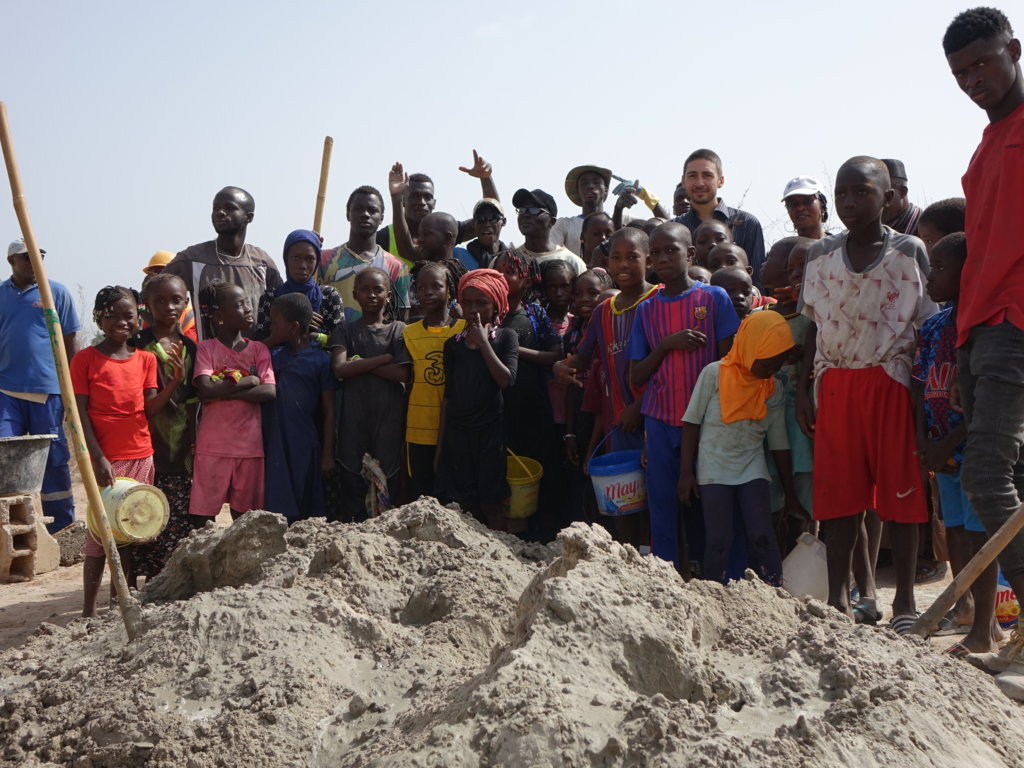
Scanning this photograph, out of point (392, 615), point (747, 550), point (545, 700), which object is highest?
point (545, 700)

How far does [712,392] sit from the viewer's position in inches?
179

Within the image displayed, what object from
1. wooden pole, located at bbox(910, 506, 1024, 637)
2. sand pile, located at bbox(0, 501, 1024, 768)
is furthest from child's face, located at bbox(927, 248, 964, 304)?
sand pile, located at bbox(0, 501, 1024, 768)

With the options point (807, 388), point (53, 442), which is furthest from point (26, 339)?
point (807, 388)

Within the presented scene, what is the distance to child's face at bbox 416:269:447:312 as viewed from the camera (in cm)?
551

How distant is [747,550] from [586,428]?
4.14ft

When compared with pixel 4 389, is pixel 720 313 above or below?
above

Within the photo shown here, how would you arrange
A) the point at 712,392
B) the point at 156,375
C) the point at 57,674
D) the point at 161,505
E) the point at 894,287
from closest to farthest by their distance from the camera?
the point at 57,674, the point at 894,287, the point at 712,392, the point at 161,505, the point at 156,375

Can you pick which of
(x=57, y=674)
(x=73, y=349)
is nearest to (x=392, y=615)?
(x=57, y=674)

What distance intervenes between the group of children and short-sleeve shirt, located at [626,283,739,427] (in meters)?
0.01

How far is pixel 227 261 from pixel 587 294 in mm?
2274

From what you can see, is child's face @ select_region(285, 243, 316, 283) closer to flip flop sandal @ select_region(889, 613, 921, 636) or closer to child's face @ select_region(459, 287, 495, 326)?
child's face @ select_region(459, 287, 495, 326)

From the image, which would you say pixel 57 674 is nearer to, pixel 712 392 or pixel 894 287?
pixel 712 392

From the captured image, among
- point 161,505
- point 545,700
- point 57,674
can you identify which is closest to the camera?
point 545,700

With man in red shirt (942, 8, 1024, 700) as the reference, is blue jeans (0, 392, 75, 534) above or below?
below
